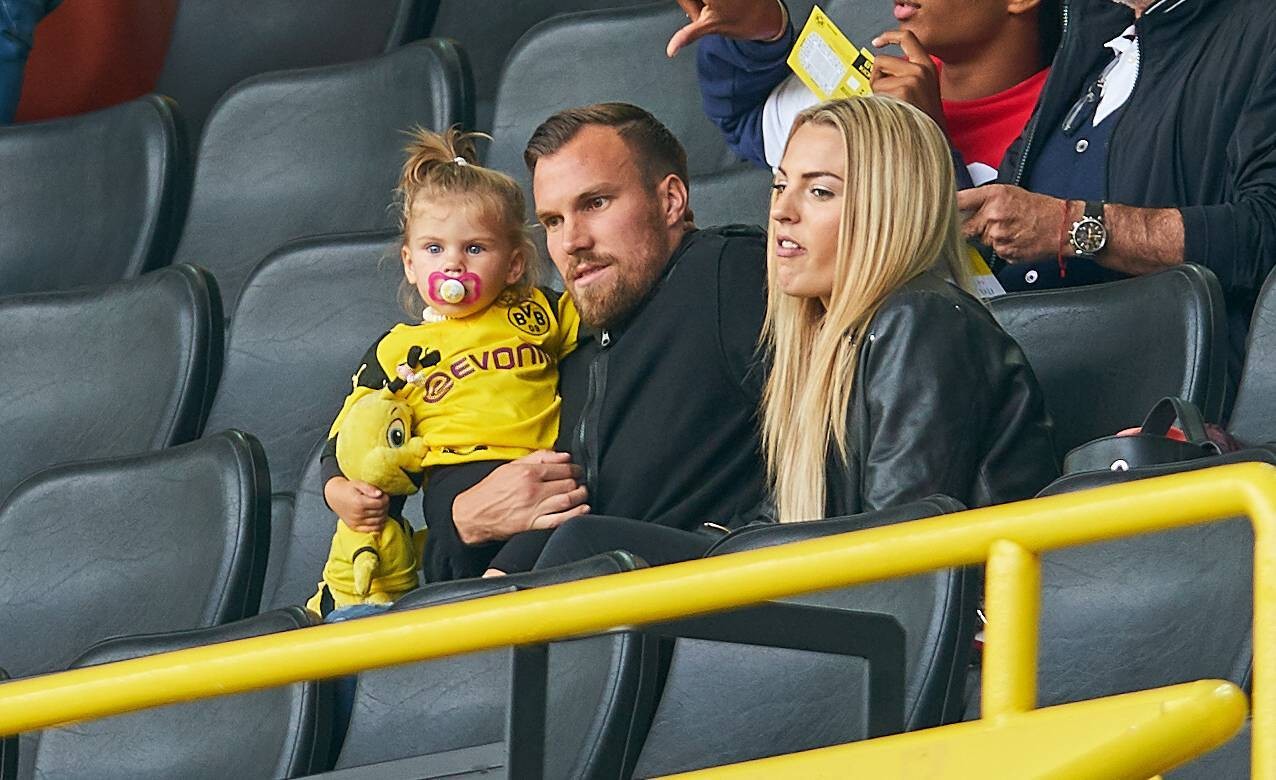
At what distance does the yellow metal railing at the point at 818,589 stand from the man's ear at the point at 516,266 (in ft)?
4.36

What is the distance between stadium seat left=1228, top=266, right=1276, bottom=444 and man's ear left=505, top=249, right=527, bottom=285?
0.83m

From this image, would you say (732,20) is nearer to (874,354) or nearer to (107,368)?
(874,354)

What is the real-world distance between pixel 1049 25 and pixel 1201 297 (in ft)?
2.27

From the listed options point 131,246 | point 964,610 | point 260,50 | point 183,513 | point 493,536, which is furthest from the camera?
point 260,50

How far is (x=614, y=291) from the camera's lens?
2156 millimetres

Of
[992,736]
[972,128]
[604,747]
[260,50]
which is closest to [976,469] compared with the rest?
[604,747]

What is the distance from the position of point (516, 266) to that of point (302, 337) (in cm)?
47

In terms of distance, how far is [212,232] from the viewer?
3.09 m

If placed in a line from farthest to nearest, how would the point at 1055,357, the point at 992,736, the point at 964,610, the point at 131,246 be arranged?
1. the point at 131,246
2. the point at 1055,357
3. the point at 964,610
4. the point at 992,736

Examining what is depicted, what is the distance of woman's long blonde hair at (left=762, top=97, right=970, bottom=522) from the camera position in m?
1.80

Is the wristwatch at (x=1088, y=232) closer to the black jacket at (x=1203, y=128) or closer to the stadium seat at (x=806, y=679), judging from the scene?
the black jacket at (x=1203, y=128)

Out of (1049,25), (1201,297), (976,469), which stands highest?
(1049,25)

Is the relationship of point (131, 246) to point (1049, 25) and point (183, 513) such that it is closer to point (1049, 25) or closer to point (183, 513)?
point (183, 513)

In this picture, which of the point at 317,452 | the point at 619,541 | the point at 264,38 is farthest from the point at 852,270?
the point at 264,38
